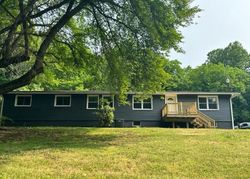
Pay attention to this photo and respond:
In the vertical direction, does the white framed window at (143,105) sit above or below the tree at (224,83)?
below

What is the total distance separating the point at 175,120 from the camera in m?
26.0

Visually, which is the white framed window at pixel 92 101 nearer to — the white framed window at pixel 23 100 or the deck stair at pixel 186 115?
the white framed window at pixel 23 100

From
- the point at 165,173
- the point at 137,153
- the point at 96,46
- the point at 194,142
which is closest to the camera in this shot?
the point at 165,173

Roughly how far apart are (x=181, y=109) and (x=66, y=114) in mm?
9708

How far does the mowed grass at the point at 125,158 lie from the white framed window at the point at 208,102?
1401 cm

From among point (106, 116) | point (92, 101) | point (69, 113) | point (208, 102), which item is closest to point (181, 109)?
point (208, 102)

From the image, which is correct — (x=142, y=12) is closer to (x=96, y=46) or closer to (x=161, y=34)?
(x=161, y=34)

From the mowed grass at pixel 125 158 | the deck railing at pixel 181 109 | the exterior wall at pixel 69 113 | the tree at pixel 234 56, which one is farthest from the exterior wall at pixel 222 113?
the tree at pixel 234 56

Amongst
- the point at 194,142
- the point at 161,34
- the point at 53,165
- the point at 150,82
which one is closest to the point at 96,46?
the point at 150,82

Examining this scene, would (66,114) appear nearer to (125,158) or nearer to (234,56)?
(125,158)

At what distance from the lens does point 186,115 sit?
25781mm

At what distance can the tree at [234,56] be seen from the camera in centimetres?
5994

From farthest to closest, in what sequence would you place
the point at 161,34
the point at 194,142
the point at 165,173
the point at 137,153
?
1. the point at 161,34
2. the point at 194,142
3. the point at 137,153
4. the point at 165,173

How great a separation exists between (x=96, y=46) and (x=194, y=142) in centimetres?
859
